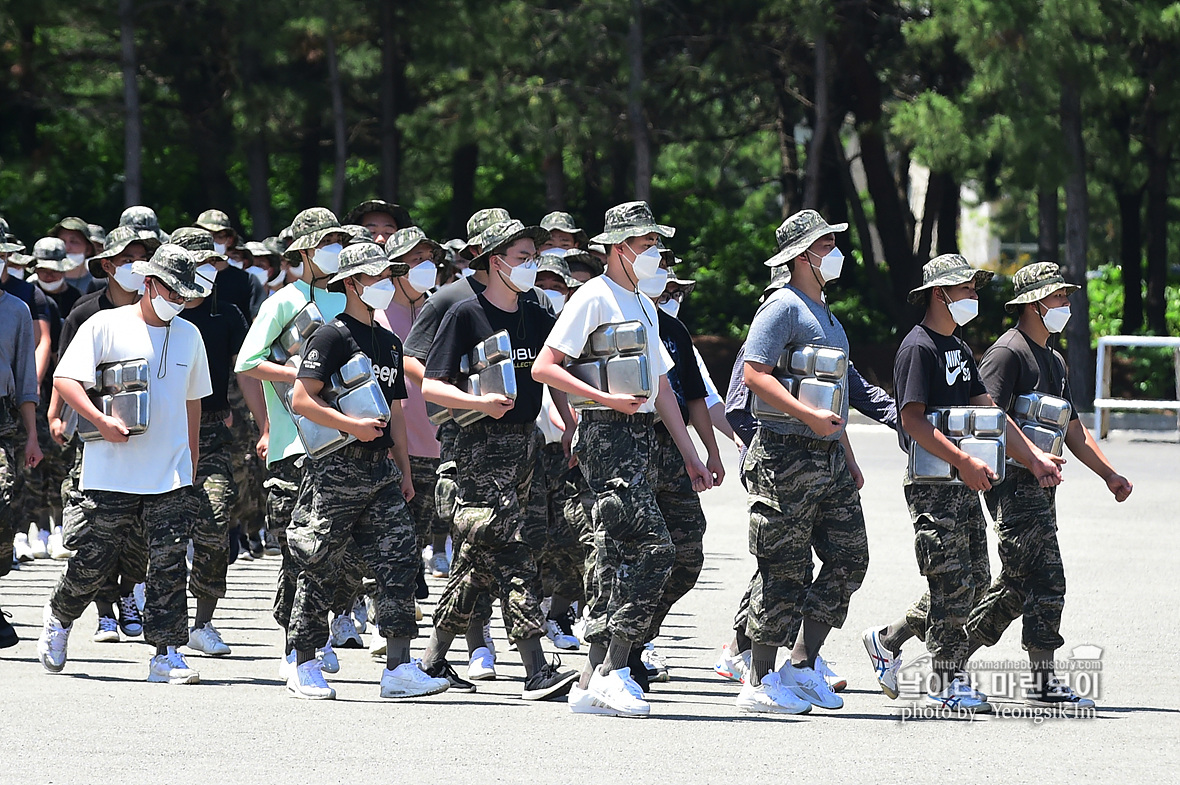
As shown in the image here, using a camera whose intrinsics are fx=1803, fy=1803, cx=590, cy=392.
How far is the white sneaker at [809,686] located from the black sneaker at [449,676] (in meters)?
1.37

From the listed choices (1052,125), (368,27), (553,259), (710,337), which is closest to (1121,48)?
(1052,125)

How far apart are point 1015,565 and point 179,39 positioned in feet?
85.8

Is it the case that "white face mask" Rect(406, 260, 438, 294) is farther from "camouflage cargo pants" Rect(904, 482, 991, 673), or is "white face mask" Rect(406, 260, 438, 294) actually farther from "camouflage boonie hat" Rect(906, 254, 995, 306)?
"camouflage cargo pants" Rect(904, 482, 991, 673)

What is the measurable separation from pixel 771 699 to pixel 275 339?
2934 mm

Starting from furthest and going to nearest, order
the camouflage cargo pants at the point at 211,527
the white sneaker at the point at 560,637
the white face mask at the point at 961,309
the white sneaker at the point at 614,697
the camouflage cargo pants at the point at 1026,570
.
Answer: the white sneaker at the point at 560,637 → the camouflage cargo pants at the point at 211,527 → the camouflage cargo pants at the point at 1026,570 → the white face mask at the point at 961,309 → the white sneaker at the point at 614,697

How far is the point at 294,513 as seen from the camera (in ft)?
25.2

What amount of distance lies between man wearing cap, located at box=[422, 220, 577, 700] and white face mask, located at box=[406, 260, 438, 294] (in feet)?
2.81

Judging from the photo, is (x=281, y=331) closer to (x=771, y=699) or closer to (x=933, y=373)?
(x=771, y=699)

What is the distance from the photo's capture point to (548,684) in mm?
7613

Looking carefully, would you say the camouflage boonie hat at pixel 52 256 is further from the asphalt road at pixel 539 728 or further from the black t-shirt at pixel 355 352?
the black t-shirt at pixel 355 352

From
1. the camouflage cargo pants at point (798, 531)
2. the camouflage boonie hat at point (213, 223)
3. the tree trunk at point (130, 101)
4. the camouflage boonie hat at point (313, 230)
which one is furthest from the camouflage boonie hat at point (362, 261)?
the tree trunk at point (130, 101)

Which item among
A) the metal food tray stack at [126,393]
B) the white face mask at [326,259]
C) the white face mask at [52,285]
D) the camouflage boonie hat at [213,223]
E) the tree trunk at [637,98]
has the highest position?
the tree trunk at [637,98]

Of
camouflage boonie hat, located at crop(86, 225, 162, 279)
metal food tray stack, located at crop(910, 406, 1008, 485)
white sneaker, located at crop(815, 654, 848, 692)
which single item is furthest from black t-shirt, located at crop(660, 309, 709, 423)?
camouflage boonie hat, located at crop(86, 225, 162, 279)

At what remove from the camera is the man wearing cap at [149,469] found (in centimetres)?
793
